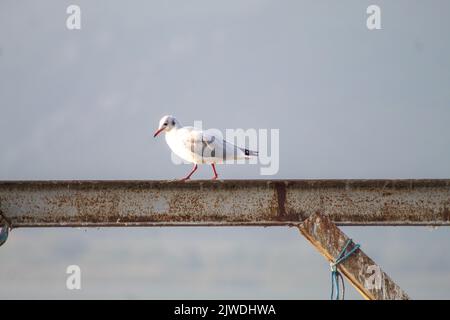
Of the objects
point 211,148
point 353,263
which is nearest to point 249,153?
point 211,148

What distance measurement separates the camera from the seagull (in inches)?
838

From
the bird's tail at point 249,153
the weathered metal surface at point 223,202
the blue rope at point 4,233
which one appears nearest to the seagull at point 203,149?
the bird's tail at point 249,153

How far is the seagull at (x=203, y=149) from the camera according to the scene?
838 inches

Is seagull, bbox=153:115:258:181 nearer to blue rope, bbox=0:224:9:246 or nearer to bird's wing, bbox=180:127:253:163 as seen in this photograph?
bird's wing, bbox=180:127:253:163

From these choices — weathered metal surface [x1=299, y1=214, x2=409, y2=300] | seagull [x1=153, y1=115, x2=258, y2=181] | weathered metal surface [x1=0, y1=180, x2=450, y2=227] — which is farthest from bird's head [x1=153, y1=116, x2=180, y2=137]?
weathered metal surface [x1=299, y1=214, x2=409, y2=300]

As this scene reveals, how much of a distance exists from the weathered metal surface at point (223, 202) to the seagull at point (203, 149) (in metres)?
2.88

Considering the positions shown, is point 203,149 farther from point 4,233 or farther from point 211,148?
point 4,233

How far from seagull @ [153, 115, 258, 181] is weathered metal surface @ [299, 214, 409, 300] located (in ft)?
10.8

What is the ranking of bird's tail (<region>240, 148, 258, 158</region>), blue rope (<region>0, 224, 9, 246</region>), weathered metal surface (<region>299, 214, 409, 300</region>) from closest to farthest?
weathered metal surface (<region>299, 214, 409, 300</region>), blue rope (<region>0, 224, 9, 246</region>), bird's tail (<region>240, 148, 258, 158</region>)

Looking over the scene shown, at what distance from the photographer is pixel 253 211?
18.4 m

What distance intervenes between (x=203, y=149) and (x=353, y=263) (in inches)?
159

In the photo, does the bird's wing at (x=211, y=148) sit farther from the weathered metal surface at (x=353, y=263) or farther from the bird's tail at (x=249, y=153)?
the weathered metal surface at (x=353, y=263)

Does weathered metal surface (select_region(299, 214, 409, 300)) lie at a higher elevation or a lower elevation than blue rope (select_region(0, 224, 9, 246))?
lower
